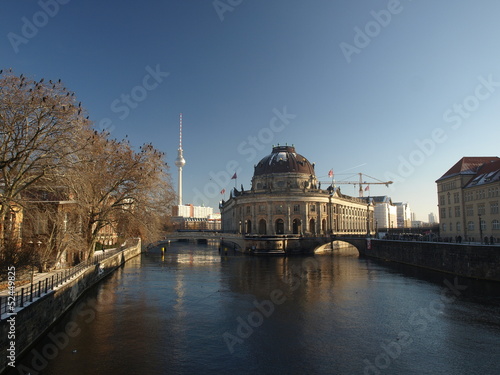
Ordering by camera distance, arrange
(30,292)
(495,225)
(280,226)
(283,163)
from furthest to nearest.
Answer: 1. (283,163)
2. (280,226)
3. (495,225)
4. (30,292)

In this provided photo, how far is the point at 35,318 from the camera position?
2022 centimetres

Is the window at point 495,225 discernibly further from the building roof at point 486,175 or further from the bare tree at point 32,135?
the bare tree at point 32,135

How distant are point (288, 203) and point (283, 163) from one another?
56.7 ft

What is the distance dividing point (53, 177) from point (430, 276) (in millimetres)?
43265

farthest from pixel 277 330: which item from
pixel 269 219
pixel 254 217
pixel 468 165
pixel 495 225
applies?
pixel 254 217

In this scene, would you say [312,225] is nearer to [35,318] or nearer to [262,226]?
[262,226]

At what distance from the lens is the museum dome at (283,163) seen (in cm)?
11038

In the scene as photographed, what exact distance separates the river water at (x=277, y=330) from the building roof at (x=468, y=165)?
109ft

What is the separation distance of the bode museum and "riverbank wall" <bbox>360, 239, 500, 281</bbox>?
3170 centimetres

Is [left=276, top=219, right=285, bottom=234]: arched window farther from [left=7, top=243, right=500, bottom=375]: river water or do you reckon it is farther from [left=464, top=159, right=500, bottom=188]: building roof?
[left=7, top=243, right=500, bottom=375]: river water

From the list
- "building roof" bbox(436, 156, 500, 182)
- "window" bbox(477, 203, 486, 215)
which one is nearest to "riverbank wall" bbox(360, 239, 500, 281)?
"window" bbox(477, 203, 486, 215)

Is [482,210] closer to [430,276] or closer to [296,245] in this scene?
[430,276]

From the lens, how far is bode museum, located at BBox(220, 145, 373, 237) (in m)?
98.2

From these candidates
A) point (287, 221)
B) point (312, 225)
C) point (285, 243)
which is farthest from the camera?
point (312, 225)
